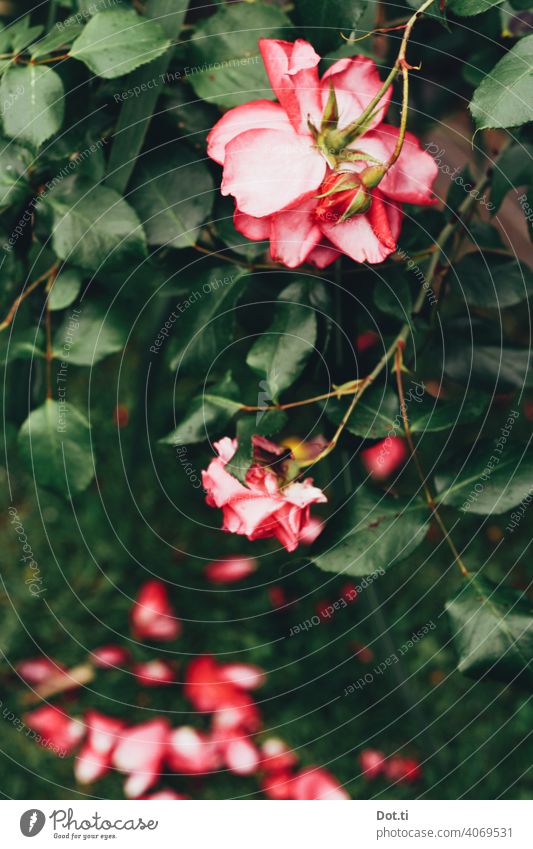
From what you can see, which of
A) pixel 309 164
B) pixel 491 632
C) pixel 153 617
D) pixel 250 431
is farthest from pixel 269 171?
pixel 153 617

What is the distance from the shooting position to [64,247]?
1.23 ft

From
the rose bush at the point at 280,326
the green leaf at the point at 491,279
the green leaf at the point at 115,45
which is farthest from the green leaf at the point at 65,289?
the green leaf at the point at 491,279

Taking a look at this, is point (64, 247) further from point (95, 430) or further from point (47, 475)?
point (95, 430)

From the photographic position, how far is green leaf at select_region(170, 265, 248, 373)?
39 centimetres

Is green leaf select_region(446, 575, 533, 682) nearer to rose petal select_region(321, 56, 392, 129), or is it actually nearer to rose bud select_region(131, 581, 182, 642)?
rose petal select_region(321, 56, 392, 129)

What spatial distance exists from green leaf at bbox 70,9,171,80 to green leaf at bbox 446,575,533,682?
30 cm

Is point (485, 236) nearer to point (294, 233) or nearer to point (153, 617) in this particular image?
point (294, 233)

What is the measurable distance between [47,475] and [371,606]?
32 centimetres

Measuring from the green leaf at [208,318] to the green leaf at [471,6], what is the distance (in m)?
0.15

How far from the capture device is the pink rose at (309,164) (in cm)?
31

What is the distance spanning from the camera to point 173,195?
0.39m

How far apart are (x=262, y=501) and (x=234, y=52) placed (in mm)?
220

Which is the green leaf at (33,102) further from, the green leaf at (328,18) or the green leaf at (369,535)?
the green leaf at (369,535)
